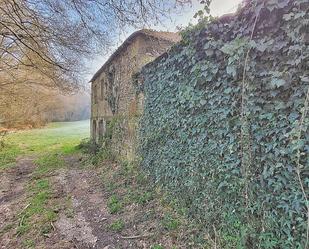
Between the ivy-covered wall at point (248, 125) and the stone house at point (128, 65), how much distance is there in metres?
3.08

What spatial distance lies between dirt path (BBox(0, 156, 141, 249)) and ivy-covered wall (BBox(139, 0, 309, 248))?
1.66 meters

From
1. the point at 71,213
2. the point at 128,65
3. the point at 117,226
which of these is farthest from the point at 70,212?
the point at 128,65

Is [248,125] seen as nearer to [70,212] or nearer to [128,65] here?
[70,212]

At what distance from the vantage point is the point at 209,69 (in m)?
4.34

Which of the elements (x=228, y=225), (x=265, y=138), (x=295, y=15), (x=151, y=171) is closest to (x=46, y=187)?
(x=151, y=171)

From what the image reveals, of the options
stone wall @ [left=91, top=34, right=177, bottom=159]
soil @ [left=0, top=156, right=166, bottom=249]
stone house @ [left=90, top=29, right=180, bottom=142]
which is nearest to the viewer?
soil @ [left=0, top=156, right=166, bottom=249]

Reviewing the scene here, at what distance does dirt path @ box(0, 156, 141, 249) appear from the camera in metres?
4.87

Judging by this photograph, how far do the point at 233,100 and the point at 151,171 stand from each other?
12.0 ft

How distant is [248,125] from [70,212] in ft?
14.9

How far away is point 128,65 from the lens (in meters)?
10.5

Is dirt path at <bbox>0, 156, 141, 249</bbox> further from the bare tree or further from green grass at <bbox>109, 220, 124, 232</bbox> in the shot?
the bare tree

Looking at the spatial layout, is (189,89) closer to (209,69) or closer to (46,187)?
(209,69)

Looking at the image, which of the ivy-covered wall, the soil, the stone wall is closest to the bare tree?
the ivy-covered wall

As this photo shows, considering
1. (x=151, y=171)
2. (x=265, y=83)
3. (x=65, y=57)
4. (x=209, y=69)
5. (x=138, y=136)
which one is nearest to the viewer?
(x=265, y=83)
